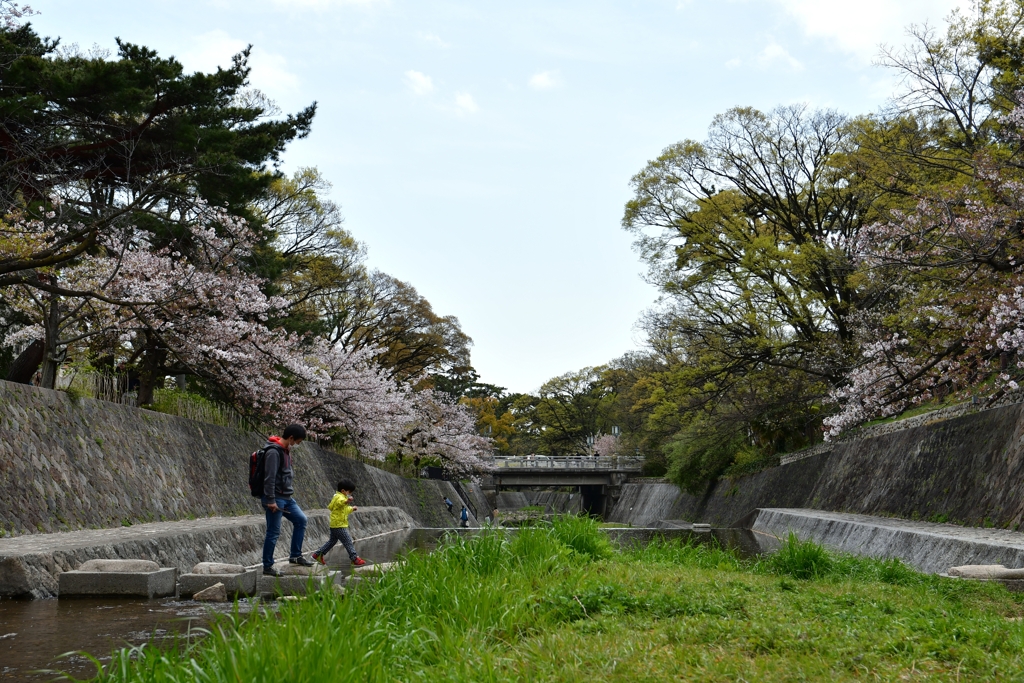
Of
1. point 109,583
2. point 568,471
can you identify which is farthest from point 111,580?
point 568,471

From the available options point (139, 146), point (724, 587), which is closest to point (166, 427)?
point (139, 146)

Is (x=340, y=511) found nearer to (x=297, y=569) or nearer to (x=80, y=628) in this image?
(x=297, y=569)

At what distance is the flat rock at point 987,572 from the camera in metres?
8.00

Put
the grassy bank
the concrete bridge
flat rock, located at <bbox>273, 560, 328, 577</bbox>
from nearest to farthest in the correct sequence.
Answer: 1. the grassy bank
2. flat rock, located at <bbox>273, 560, 328, 577</bbox>
3. the concrete bridge

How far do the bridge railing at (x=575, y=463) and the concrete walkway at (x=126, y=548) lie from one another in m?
44.2

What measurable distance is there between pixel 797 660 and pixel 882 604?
2.34m

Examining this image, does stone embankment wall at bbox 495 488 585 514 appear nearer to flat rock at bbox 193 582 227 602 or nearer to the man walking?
the man walking

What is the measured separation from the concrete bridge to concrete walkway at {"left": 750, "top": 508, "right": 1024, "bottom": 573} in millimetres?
40695

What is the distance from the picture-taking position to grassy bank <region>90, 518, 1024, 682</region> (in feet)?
12.4

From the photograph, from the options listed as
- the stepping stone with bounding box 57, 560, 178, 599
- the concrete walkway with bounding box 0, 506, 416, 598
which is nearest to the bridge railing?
the concrete walkway with bounding box 0, 506, 416, 598

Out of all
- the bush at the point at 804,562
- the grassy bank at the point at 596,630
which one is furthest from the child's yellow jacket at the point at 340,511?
the bush at the point at 804,562

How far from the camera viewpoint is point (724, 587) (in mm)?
7156

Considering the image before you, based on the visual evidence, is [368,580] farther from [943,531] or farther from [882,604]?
[943,531]

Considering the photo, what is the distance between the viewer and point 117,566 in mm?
8961
